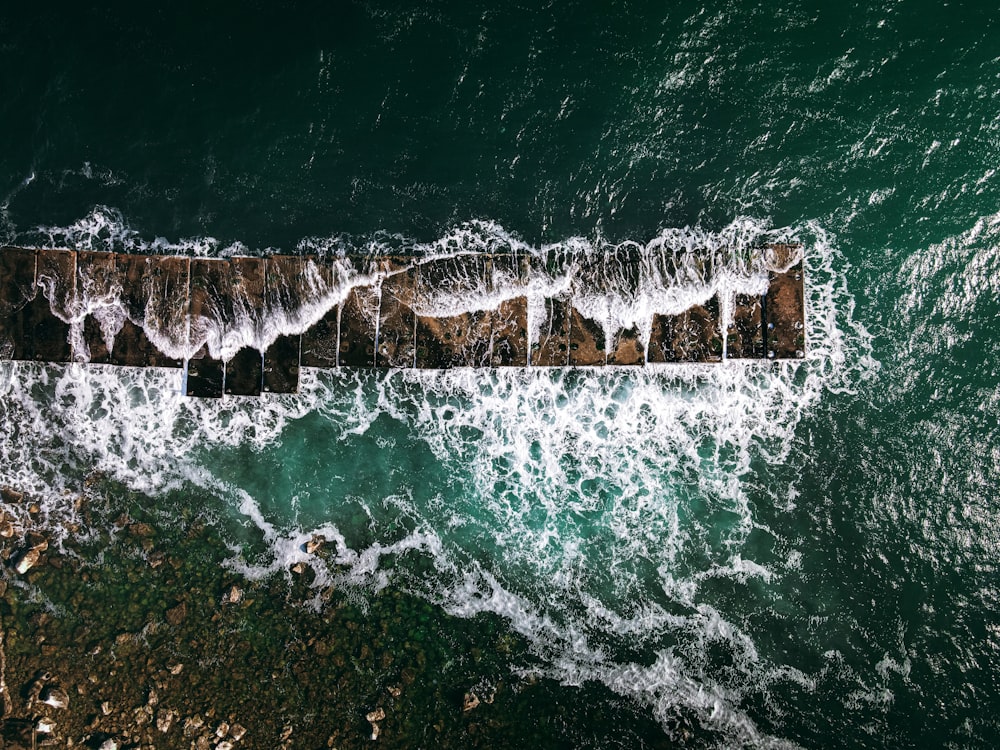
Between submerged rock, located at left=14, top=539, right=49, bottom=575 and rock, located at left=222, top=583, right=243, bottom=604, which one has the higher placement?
submerged rock, located at left=14, top=539, right=49, bottom=575

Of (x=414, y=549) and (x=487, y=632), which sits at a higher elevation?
(x=414, y=549)

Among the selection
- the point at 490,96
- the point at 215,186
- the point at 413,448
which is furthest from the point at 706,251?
the point at 215,186

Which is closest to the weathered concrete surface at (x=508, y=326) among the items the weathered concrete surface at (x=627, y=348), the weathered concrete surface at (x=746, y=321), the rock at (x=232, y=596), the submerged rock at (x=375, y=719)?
the weathered concrete surface at (x=627, y=348)

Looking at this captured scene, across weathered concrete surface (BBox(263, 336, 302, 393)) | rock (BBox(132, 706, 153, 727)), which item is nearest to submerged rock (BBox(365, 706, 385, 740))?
rock (BBox(132, 706, 153, 727))

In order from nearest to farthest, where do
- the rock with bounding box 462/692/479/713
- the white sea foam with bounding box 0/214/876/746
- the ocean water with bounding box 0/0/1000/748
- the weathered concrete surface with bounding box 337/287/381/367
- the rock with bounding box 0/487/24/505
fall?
the weathered concrete surface with bounding box 337/287/381/367 < the ocean water with bounding box 0/0/1000/748 < the white sea foam with bounding box 0/214/876/746 < the rock with bounding box 462/692/479/713 < the rock with bounding box 0/487/24/505

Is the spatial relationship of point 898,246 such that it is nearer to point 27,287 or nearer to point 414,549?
point 414,549

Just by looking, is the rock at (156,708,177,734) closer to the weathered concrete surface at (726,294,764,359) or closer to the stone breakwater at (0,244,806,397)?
the stone breakwater at (0,244,806,397)
